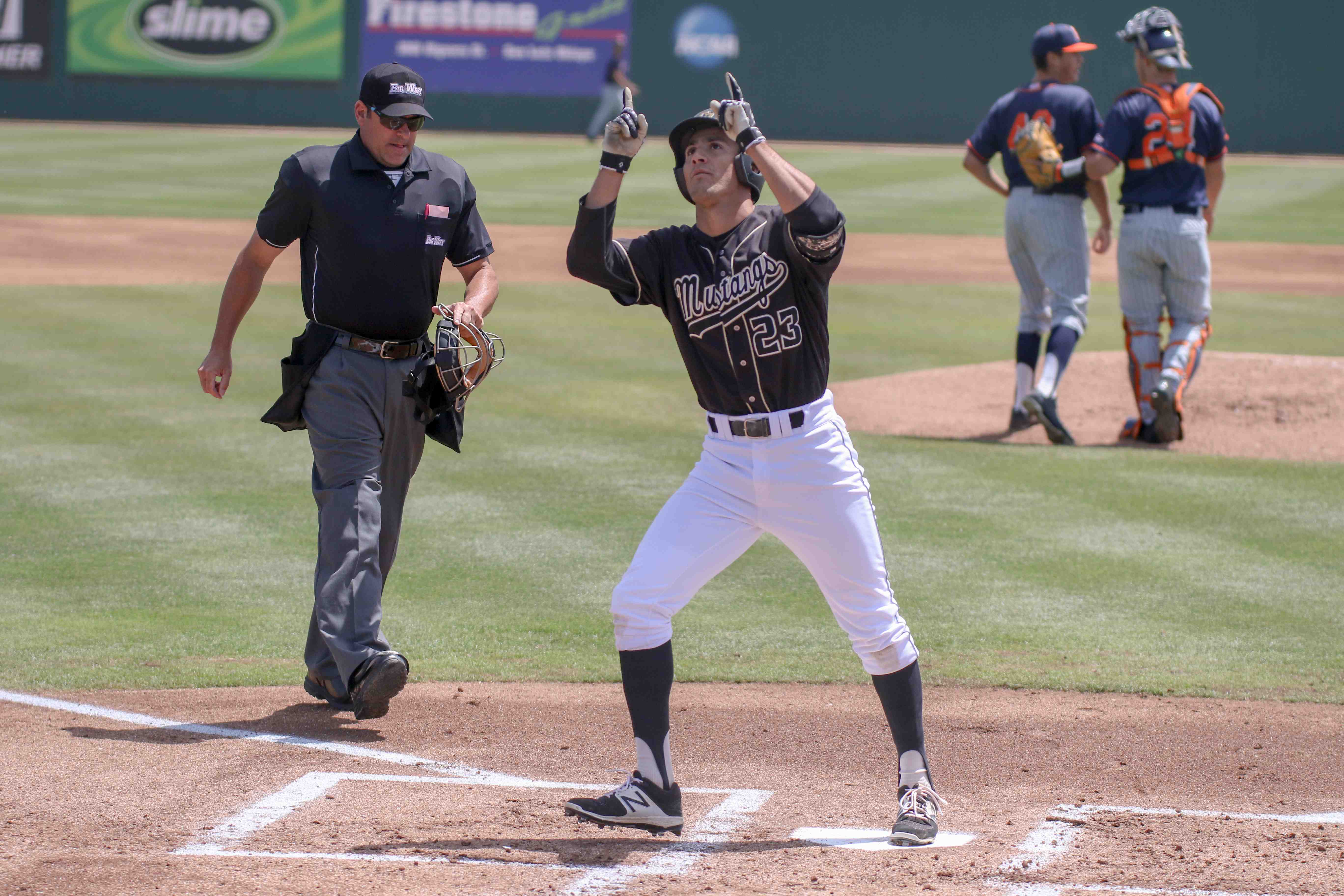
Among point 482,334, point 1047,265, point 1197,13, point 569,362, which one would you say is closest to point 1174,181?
point 1047,265

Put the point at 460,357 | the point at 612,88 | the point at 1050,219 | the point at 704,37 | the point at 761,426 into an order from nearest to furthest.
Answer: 1. the point at 761,426
2. the point at 460,357
3. the point at 1050,219
4. the point at 612,88
5. the point at 704,37

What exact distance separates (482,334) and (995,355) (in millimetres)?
8365

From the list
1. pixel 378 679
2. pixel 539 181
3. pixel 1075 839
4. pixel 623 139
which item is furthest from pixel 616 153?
pixel 539 181

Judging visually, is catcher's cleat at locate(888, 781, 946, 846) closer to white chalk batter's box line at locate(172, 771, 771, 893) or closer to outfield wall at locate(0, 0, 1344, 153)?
white chalk batter's box line at locate(172, 771, 771, 893)

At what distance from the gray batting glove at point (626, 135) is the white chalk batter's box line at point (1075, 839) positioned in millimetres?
1912

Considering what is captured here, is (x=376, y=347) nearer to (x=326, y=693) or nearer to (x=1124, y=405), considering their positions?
(x=326, y=693)

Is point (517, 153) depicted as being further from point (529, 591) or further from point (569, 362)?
point (529, 591)

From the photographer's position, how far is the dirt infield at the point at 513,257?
617 inches

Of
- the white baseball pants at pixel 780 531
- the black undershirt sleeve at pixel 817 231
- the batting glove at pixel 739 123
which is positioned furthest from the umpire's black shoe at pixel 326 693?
the batting glove at pixel 739 123

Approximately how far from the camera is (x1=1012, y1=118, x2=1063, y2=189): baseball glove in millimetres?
9102

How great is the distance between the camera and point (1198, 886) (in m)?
3.43

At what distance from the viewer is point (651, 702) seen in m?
3.84

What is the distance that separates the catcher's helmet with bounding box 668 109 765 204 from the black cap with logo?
1029 mm

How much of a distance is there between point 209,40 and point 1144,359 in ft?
89.9
